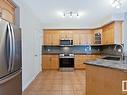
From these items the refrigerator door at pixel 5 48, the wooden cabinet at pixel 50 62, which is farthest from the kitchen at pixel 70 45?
the refrigerator door at pixel 5 48

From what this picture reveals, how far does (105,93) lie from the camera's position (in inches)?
127

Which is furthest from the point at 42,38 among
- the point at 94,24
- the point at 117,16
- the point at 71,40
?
the point at 117,16

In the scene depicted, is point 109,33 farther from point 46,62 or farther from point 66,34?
point 46,62

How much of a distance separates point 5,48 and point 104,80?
182 centimetres

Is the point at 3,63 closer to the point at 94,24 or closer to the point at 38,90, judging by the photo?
the point at 38,90

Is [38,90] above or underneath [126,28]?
underneath

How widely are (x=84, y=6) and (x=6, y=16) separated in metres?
2.81

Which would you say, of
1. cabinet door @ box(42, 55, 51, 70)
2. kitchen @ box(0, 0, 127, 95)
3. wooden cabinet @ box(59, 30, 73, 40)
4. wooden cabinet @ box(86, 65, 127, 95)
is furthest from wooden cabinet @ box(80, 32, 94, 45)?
wooden cabinet @ box(86, 65, 127, 95)

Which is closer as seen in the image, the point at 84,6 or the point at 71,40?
the point at 84,6

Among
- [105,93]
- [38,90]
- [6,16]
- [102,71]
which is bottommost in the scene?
[38,90]

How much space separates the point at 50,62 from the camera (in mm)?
9516

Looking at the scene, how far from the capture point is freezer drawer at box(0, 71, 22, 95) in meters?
2.49

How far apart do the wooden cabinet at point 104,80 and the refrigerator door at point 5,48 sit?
165 centimetres

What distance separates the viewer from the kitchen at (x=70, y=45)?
3.50 metres
